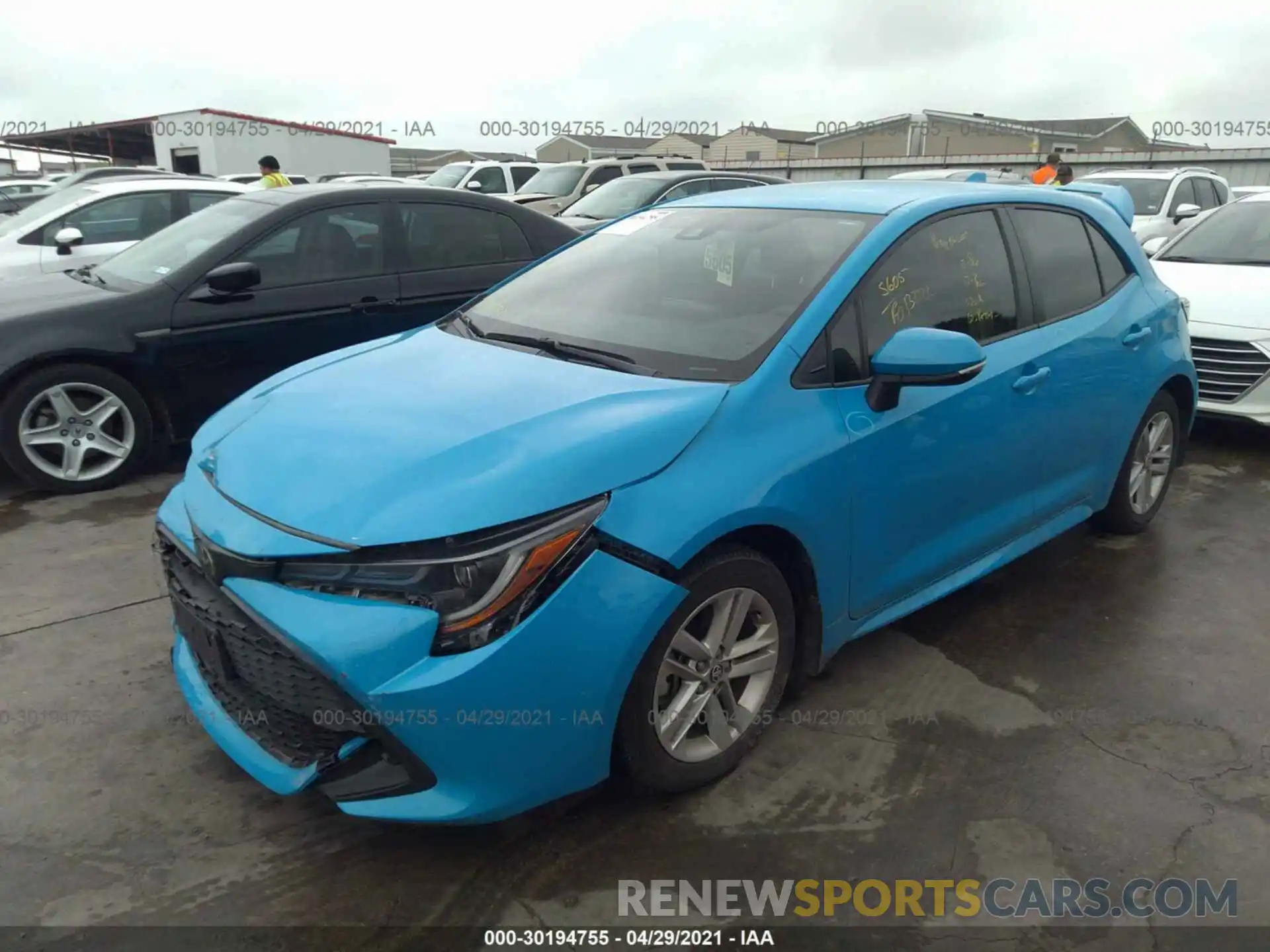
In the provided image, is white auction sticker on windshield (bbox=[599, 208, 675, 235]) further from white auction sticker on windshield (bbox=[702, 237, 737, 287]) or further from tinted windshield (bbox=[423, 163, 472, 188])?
tinted windshield (bbox=[423, 163, 472, 188])

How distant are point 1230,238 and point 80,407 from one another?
7.42m

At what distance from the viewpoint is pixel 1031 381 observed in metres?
3.37

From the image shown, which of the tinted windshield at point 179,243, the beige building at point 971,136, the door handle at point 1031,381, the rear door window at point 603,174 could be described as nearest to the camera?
the door handle at point 1031,381

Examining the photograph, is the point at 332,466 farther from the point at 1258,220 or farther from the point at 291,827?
the point at 1258,220

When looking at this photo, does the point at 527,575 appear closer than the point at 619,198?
Yes

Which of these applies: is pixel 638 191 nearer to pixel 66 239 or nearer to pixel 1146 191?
pixel 1146 191

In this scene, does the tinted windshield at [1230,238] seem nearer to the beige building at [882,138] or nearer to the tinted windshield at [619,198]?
the tinted windshield at [619,198]

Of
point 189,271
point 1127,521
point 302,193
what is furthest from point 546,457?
point 302,193

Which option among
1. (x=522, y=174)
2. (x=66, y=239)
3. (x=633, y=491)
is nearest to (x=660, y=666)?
(x=633, y=491)

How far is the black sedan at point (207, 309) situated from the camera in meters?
4.77

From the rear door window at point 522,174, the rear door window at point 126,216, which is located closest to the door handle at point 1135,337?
the rear door window at point 126,216

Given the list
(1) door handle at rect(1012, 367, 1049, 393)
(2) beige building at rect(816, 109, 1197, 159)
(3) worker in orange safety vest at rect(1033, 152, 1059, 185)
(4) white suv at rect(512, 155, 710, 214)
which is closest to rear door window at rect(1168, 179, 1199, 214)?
(3) worker in orange safety vest at rect(1033, 152, 1059, 185)

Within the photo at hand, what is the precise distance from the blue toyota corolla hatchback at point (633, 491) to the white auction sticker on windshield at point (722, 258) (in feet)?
0.03

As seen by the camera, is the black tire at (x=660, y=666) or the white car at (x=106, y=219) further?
the white car at (x=106, y=219)
